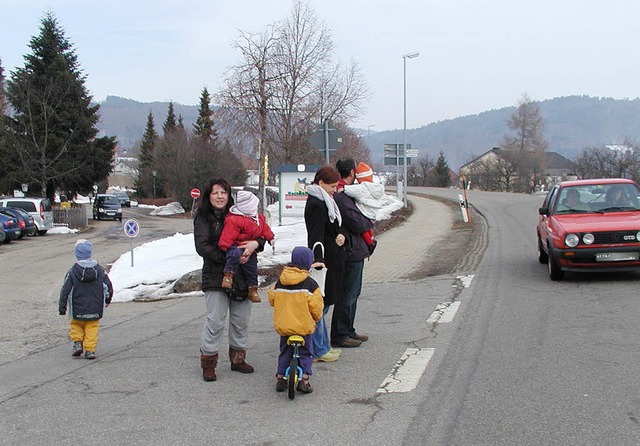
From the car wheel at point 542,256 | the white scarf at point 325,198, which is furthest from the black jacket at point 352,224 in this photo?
the car wheel at point 542,256

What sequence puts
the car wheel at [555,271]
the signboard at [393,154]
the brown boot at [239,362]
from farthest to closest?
the signboard at [393,154] → the car wheel at [555,271] → the brown boot at [239,362]

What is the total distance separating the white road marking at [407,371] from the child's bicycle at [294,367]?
2.21 feet

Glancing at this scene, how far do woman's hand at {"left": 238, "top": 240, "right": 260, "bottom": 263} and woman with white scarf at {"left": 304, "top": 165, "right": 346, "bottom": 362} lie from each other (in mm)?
610

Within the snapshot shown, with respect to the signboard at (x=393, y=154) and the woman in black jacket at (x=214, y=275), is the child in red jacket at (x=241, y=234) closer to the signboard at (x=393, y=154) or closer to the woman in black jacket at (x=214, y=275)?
the woman in black jacket at (x=214, y=275)

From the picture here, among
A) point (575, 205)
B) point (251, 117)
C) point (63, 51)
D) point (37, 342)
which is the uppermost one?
point (63, 51)

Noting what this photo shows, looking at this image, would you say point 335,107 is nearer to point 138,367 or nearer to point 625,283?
point 625,283

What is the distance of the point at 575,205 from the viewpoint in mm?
11734

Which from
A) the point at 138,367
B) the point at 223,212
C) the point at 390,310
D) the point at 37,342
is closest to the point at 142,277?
the point at 37,342

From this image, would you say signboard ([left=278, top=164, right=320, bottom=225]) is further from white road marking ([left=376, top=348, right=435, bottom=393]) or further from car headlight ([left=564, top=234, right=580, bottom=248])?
white road marking ([left=376, top=348, right=435, bottom=393])

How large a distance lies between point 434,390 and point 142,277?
9754mm

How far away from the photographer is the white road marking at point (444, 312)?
8427 millimetres

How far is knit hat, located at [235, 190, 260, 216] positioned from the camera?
233 inches

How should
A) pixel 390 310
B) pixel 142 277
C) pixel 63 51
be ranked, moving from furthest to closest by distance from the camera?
pixel 63 51
pixel 142 277
pixel 390 310

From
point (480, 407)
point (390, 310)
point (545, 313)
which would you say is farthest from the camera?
point (390, 310)
